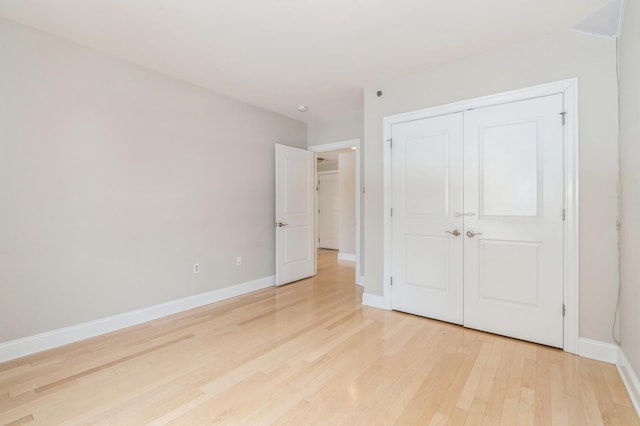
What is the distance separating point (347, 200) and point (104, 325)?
5150 mm

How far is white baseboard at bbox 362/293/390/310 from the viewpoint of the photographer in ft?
11.0

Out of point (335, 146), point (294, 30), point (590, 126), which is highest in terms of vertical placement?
point (294, 30)

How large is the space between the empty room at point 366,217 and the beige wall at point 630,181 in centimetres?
3

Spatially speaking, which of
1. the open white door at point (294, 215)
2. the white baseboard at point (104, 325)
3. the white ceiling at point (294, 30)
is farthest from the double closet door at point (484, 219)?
the white baseboard at point (104, 325)

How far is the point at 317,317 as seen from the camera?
3.09 metres

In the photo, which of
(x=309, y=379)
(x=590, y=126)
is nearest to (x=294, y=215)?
(x=309, y=379)

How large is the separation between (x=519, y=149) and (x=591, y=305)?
4.47ft

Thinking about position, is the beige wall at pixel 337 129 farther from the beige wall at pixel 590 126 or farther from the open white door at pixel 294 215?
the beige wall at pixel 590 126

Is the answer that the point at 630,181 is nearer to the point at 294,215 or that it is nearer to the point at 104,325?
the point at 294,215

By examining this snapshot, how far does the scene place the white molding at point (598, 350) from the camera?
7.08ft

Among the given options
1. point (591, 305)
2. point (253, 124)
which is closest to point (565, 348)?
point (591, 305)

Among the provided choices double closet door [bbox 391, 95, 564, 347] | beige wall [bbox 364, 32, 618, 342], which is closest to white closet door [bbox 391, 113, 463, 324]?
double closet door [bbox 391, 95, 564, 347]

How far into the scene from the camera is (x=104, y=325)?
2.73 metres

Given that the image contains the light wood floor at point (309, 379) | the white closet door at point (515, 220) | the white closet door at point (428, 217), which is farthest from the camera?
the white closet door at point (428, 217)
